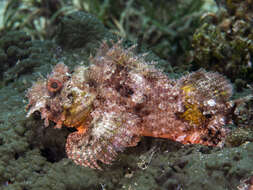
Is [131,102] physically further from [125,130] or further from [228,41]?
[228,41]

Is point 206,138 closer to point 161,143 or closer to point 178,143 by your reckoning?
point 178,143

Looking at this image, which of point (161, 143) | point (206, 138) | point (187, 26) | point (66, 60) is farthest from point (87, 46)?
point (187, 26)

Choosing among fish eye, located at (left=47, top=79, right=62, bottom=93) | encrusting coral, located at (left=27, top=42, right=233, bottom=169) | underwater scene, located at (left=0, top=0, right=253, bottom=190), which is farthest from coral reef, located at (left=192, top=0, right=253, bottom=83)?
fish eye, located at (left=47, top=79, right=62, bottom=93)

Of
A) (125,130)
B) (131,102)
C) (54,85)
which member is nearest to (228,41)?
(131,102)

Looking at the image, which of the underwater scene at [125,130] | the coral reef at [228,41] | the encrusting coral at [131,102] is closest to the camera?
the underwater scene at [125,130]

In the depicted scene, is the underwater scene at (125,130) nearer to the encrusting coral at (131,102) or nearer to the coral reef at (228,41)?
the encrusting coral at (131,102)

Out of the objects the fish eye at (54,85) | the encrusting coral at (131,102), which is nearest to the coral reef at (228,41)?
the encrusting coral at (131,102)

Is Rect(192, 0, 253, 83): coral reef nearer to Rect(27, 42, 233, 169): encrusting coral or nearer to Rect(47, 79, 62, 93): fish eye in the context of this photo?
Rect(27, 42, 233, 169): encrusting coral

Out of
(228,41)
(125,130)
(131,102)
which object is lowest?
(125,130)
